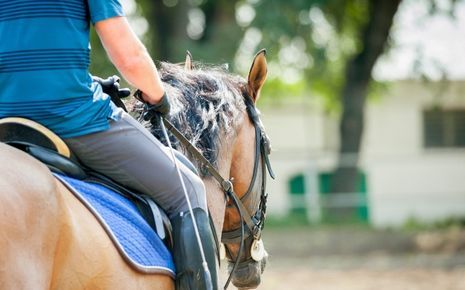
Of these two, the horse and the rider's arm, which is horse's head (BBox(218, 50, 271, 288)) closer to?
the horse

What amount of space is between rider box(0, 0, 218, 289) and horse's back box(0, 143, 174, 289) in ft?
0.96

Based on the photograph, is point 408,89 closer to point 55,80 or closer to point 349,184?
point 349,184

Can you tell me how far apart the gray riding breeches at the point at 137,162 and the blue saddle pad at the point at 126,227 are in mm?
90

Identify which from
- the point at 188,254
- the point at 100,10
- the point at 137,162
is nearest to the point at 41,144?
the point at 137,162

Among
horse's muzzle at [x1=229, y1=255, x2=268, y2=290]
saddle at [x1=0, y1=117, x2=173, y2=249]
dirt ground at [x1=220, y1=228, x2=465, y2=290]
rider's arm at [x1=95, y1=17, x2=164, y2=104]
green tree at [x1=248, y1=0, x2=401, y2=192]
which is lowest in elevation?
dirt ground at [x1=220, y1=228, x2=465, y2=290]

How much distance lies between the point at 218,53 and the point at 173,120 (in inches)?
557

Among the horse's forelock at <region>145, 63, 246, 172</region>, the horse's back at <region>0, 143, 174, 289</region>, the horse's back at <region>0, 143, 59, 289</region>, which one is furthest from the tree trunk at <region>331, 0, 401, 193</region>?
the horse's back at <region>0, 143, 59, 289</region>

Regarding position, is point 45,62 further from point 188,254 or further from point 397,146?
point 397,146

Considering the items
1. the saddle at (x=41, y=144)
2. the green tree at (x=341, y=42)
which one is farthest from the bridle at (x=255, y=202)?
the green tree at (x=341, y=42)

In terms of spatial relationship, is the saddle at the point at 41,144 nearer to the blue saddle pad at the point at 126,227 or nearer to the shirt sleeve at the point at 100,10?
the blue saddle pad at the point at 126,227

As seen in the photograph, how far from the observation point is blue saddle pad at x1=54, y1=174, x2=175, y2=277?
3.05 m

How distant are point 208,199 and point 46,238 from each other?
4.01ft

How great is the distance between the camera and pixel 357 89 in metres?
19.4

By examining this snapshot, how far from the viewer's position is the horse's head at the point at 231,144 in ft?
12.8
